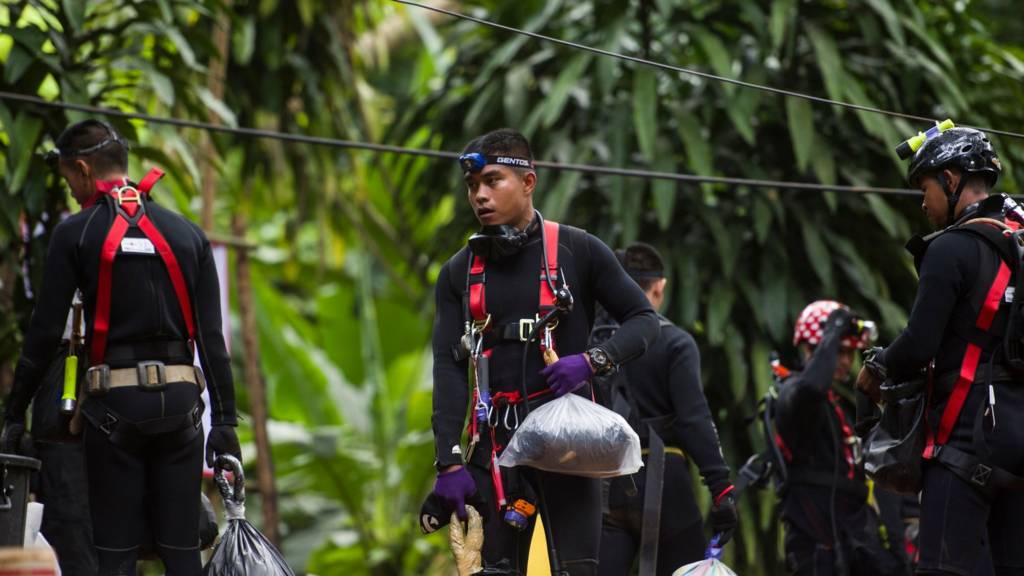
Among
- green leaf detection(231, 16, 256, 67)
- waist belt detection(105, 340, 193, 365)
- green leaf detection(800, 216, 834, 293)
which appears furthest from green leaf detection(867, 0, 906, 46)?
waist belt detection(105, 340, 193, 365)

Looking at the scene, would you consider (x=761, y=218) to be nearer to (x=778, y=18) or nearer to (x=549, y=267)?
(x=778, y=18)

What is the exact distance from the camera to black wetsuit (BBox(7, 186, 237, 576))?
5.76 meters

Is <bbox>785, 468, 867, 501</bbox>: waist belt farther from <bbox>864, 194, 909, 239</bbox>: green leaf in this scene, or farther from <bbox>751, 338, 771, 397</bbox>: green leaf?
<bbox>864, 194, 909, 239</bbox>: green leaf

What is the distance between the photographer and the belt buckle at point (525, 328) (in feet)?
18.2

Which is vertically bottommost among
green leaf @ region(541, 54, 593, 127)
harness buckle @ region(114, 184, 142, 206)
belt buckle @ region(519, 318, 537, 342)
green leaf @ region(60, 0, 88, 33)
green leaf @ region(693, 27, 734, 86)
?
belt buckle @ region(519, 318, 537, 342)

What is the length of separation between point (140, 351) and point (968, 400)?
3114 mm

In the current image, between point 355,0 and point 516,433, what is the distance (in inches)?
353

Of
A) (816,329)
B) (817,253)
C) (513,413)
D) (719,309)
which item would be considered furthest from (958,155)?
(817,253)

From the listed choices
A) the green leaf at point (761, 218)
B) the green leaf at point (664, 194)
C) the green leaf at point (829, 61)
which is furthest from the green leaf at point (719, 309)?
the green leaf at point (829, 61)

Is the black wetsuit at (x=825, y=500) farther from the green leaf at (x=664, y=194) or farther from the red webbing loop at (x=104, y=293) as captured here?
the red webbing loop at (x=104, y=293)

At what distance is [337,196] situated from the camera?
550 inches

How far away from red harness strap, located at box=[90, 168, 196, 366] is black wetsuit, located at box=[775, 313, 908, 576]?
3200 mm

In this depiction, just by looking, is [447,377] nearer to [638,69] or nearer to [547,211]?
[547,211]

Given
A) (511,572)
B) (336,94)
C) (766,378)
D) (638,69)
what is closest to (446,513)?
(511,572)
